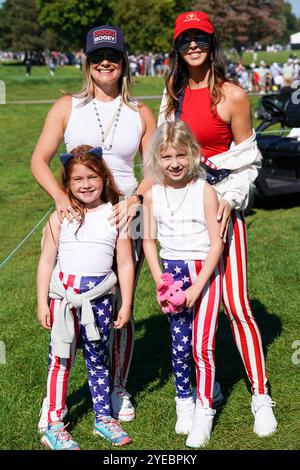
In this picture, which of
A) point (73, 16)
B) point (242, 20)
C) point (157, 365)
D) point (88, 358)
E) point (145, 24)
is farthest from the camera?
point (242, 20)

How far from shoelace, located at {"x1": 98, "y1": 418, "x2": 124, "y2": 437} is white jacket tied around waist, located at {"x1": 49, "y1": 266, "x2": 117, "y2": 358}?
0.44 meters

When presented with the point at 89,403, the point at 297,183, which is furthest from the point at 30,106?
the point at 89,403

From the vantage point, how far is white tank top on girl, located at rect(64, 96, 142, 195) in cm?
316

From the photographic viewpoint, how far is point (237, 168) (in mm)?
3221

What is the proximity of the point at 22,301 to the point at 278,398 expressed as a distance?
2622mm

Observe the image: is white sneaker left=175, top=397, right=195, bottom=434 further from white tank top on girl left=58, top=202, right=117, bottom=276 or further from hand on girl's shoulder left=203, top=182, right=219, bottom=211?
hand on girl's shoulder left=203, top=182, right=219, bottom=211

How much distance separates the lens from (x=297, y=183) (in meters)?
8.84

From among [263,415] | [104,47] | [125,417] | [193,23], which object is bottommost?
[125,417]

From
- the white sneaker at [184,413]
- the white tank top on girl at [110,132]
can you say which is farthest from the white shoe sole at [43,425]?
the white tank top on girl at [110,132]

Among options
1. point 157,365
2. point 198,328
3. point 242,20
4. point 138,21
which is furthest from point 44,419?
point 242,20

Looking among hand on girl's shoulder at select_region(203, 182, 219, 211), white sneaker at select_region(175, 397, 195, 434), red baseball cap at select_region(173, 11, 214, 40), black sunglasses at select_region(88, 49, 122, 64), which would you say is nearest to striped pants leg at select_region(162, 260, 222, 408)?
white sneaker at select_region(175, 397, 195, 434)

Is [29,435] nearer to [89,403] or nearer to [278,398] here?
[89,403]

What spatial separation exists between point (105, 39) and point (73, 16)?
59.0 m

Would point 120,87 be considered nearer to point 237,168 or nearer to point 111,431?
point 237,168
